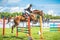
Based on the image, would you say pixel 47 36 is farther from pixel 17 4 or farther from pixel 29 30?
pixel 17 4

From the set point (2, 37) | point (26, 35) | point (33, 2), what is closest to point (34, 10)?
point (33, 2)

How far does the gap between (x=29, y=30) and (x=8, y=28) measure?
0.32 metres

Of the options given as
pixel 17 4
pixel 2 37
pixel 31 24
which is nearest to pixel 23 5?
pixel 17 4

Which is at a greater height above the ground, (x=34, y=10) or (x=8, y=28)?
(x=34, y=10)

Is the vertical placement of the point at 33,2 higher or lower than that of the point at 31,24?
higher

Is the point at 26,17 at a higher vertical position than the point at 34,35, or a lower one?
higher

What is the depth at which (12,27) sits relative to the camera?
362 cm

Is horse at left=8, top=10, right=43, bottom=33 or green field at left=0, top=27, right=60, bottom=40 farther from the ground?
horse at left=8, top=10, right=43, bottom=33

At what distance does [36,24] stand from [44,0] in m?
0.39

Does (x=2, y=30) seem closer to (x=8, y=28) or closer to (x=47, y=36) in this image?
(x=8, y=28)

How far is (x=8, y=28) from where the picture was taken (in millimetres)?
3611

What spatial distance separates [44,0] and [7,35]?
77 cm

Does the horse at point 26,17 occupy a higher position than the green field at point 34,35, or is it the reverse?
the horse at point 26,17

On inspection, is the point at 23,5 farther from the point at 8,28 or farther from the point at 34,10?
the point at 8,28
